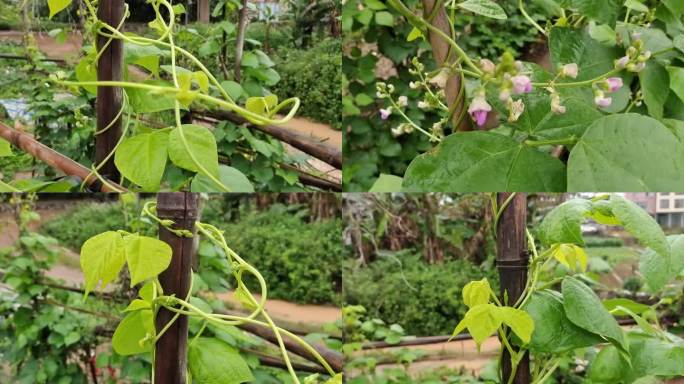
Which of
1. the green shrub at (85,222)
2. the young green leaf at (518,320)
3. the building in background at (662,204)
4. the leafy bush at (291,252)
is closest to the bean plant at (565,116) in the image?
the young green leaf at (518,320)

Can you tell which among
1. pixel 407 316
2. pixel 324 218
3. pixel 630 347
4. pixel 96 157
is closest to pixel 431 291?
pixel 407 316

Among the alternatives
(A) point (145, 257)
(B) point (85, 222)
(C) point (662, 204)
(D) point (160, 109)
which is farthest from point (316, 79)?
(B) point (85, 222)

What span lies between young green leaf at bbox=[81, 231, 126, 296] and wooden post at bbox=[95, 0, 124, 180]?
4.4 inches

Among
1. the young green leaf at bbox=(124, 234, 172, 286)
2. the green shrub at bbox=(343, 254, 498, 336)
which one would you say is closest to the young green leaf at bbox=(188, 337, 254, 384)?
the young green leaf at bbox=(124, 234, 172, 286)

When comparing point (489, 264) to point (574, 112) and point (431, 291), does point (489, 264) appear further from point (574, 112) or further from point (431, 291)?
point (574, 112)

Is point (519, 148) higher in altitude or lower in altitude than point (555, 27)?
lower

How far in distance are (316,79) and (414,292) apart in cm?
111

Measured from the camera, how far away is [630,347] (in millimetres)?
660

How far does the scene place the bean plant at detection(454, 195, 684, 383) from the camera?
52 centimetres

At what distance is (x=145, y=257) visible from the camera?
1.74 feet

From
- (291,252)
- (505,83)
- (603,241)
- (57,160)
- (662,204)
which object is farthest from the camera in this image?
(603,241)

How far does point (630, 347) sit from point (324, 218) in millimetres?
611

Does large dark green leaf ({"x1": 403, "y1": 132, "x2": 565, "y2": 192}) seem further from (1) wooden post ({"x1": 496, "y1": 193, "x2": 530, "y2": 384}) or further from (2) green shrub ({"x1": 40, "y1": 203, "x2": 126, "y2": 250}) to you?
(2) green shrub ({"x1": 40, "y1": 203, "x2": 126, "y2": 250})

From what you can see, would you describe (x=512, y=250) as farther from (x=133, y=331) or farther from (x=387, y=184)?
(x=133, y=331)
